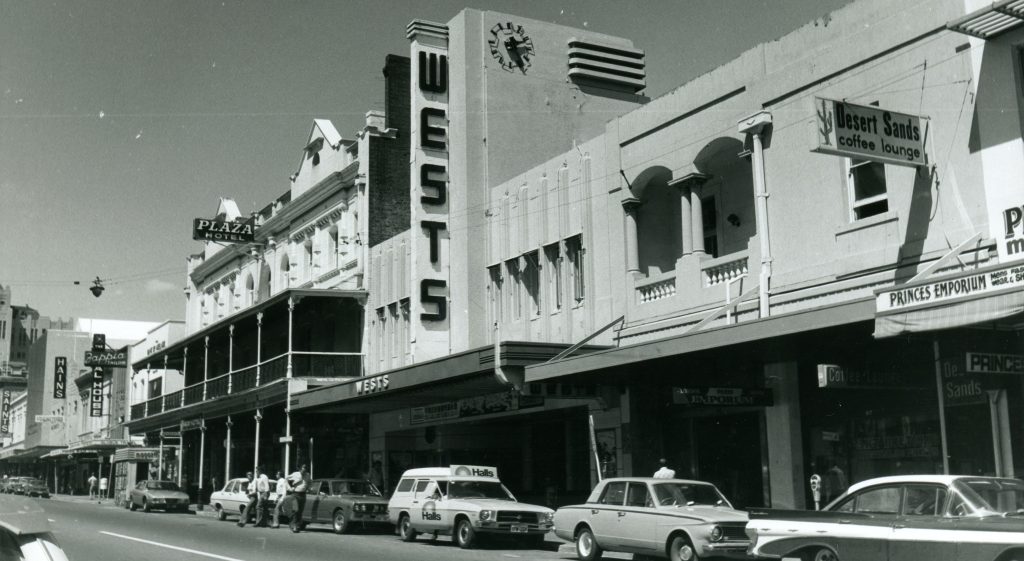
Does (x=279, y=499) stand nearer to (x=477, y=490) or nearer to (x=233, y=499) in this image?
(x=233, y=499)

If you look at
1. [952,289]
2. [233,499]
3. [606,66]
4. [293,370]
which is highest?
[606,66]

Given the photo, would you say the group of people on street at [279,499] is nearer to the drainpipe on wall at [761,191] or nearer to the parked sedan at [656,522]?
the parked sedan at [656,522]

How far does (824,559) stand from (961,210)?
6411 mm

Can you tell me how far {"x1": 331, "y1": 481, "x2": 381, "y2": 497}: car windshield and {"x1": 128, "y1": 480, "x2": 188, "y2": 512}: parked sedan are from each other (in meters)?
14.3

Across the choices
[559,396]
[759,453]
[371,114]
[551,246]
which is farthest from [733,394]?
[371,114]

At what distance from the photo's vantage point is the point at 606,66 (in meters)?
31.9

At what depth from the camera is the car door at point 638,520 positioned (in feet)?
49.8

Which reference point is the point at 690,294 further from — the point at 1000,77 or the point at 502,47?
the point at 502,47

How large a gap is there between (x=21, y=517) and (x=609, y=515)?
39.2ft

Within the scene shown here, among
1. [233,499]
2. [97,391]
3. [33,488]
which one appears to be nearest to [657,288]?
[233,499]

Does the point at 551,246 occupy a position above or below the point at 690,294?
above

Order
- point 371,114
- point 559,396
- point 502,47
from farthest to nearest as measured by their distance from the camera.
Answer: point 371,114
point 502,47
point 559,396

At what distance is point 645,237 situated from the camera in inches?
880

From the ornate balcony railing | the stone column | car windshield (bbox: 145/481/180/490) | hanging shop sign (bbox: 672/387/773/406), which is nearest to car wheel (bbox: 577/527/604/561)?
hanging shop sign (bbox: 672/387/773/406)
